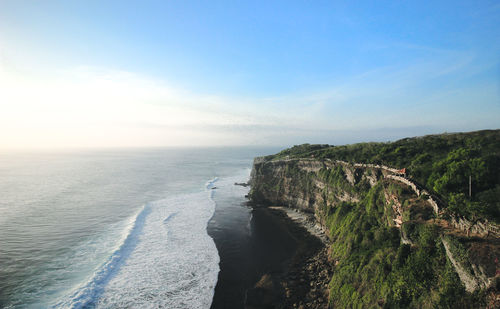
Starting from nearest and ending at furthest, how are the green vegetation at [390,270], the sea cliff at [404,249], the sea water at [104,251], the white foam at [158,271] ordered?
the sea cliff at [404,249]
the green vegetation at [390,270]
the white foam at [158,271]
the sea water at [104,251]

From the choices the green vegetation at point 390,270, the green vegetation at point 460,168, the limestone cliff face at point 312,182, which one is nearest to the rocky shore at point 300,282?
the green vegetation at point 390,270

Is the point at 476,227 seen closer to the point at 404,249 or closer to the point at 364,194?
the point at 404,249

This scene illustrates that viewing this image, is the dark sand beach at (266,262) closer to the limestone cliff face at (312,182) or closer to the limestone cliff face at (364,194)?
the limestone cliff face at (312,182)

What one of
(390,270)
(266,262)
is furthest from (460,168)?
(266,262)

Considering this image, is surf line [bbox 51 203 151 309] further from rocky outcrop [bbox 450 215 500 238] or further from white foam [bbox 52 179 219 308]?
rocky outcrop [bbox 450 215 500 238]

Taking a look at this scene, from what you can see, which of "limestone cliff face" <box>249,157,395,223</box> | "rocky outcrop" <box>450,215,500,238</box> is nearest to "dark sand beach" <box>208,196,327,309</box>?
"limestone cliff face" <box>249,157,395,223</box>

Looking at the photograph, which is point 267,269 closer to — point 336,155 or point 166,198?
point 336,155
